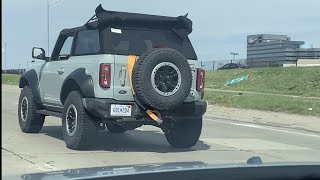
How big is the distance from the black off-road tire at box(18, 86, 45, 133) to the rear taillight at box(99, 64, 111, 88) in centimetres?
281

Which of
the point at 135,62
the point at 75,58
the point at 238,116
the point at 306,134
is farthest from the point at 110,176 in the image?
the point at 238,116

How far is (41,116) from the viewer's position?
10750 millimetres

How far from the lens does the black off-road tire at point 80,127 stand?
842 centimetres

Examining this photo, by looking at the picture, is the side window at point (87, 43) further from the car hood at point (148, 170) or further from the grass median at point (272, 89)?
the grass median at point (272, 89)

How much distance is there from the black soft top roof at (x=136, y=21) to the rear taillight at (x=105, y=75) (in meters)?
0.78

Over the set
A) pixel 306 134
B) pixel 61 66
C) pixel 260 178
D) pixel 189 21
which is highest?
pixel 189 21

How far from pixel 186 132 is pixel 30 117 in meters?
3.34

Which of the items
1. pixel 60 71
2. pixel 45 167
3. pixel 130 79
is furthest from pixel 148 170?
pixel 60 71

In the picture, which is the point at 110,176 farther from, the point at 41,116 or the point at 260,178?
the point at 41,116

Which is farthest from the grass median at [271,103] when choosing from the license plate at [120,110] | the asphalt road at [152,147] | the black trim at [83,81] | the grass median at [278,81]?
the black trim at [83,81]

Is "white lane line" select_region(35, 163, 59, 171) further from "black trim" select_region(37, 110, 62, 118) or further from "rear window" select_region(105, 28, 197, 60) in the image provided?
"black trim" select_region(37, 110, 62, 118)

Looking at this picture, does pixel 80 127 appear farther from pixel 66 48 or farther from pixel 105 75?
pixel 66 48

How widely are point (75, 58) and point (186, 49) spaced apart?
1946mm

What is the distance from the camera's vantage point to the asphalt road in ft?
25.8
